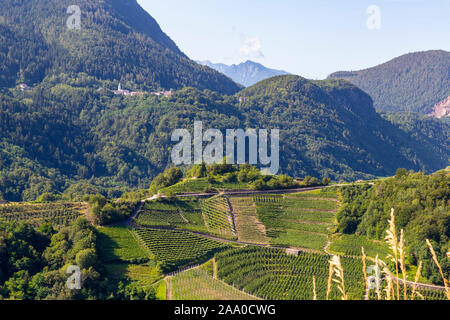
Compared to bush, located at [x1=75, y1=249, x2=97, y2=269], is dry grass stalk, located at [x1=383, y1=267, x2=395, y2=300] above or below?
above

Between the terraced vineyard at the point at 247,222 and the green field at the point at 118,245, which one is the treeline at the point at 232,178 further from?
the green field at the point at 118,245

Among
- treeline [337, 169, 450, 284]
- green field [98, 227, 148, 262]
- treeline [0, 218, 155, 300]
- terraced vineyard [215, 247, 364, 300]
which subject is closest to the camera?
treeline [0, 218, 155, 300]

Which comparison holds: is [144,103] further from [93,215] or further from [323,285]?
[323,285]

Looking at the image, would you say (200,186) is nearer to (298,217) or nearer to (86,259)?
(298,217)

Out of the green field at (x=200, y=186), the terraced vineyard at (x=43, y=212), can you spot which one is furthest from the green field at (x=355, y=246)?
the terraced vineyard at (x=43, y=212)

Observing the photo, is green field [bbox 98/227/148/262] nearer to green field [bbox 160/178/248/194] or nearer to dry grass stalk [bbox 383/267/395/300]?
green field [bbox 160/178/248/194]

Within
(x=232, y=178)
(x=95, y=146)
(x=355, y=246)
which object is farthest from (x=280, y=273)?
(x=95, y=146)

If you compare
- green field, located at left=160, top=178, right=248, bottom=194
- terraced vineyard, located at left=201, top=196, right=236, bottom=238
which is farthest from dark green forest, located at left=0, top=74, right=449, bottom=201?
terraced vineyard, located at left=201, top=196, right=236, bottom=238
